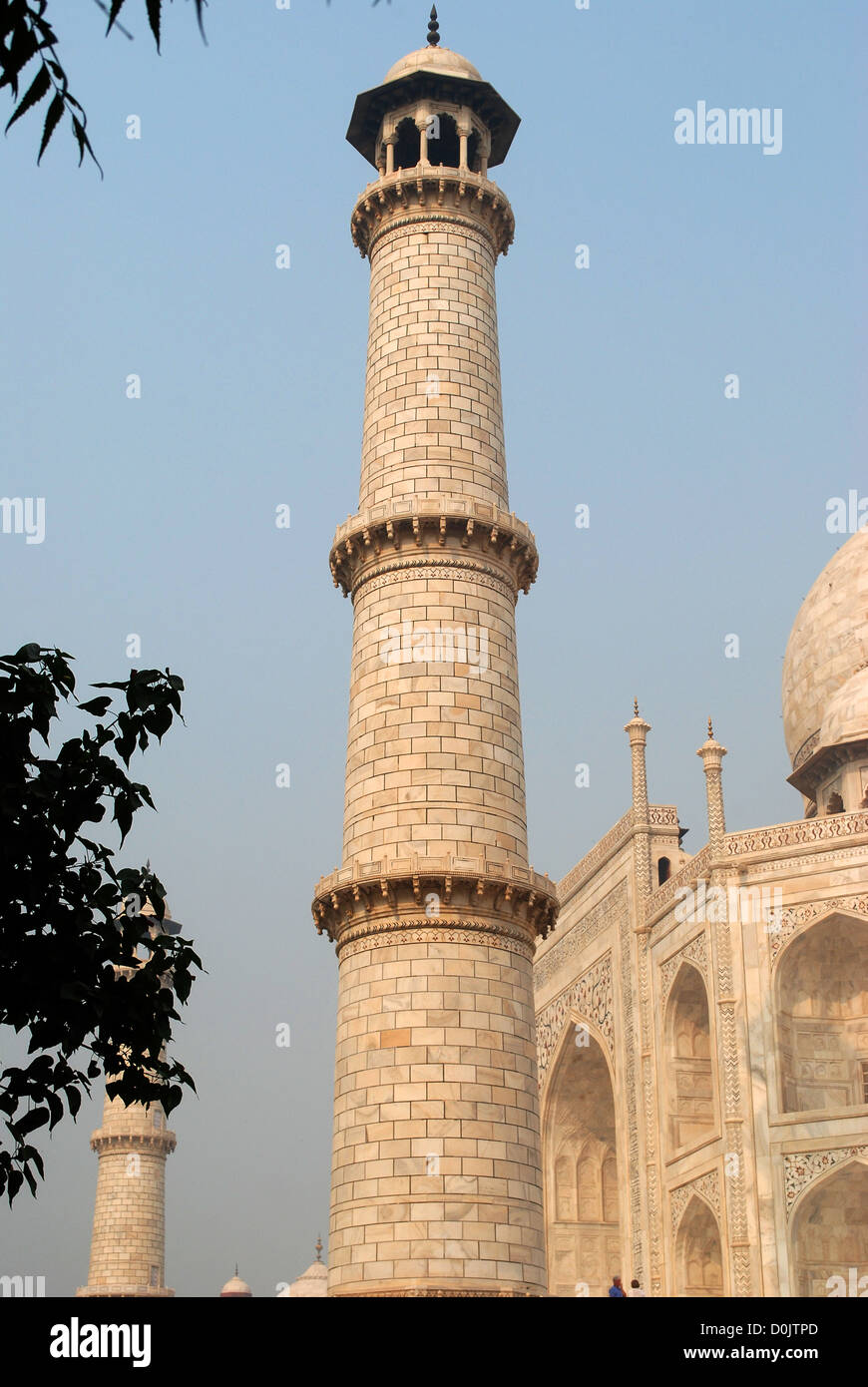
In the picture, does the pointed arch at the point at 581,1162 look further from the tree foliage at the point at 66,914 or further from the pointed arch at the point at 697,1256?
the tree foliage at the point at 66,914

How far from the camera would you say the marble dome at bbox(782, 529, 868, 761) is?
35.9m

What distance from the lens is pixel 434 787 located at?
15031 mm

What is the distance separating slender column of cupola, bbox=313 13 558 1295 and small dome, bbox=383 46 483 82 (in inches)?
2.0

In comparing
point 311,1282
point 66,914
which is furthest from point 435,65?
point 311,1282

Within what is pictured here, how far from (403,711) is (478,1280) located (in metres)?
5.30

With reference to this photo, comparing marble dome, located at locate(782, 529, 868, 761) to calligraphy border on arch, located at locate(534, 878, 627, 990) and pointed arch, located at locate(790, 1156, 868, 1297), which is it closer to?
calligraphy border on arch, located at locate(534, 878, 627, 990)

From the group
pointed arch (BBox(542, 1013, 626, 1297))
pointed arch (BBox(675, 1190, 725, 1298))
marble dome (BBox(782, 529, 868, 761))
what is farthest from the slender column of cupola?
pointed arch (BBox(542, 1013, 626, 1297))

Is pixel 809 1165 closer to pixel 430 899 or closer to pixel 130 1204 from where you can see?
pixel 430 899

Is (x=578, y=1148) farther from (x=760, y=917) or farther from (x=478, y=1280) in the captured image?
(x=478, y=1280)

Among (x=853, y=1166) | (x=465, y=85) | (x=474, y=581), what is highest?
(x=465, y=85)

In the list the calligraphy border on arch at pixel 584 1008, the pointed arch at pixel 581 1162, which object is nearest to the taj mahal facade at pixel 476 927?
the calligraphy border on arch at pixel 584 1008

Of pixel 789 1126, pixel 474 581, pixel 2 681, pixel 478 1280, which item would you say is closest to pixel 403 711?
pixel 474 581

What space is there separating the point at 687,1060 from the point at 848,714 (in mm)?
8198
